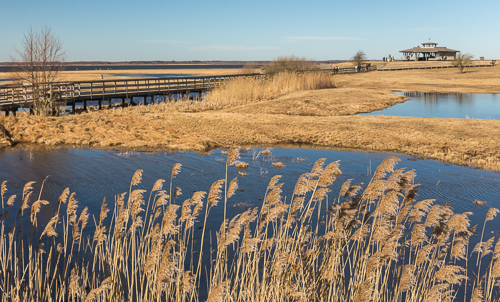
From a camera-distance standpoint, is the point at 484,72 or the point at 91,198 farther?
the point at 484,72

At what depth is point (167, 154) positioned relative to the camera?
51.7ft

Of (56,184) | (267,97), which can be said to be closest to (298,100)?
(267,97)

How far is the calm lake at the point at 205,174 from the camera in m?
10.5

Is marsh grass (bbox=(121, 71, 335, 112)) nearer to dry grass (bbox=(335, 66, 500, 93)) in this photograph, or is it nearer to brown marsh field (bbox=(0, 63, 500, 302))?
brown marsh field (bbox=(0, 63, 500, 302))

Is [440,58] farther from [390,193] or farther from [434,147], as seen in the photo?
[390,193]

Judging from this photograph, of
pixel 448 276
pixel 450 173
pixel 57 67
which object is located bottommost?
pixel 450 173

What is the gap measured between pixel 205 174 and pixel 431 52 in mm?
91522

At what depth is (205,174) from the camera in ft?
41.9

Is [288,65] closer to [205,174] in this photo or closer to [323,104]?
[323,104]

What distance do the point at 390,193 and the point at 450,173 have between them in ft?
32.9

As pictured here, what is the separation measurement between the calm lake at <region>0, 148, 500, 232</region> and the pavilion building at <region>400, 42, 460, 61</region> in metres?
85.1

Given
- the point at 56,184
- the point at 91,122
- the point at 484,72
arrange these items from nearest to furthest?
1. the point at 56,184
2. the point at 91,122
3. the point at 484,72

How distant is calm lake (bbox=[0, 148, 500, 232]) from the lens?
10496 mm

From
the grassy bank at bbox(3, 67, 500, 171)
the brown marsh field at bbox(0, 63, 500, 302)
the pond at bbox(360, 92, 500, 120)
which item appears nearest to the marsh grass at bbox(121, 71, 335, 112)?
the brown marsh field at bbox(0, 63, 500, 302)
